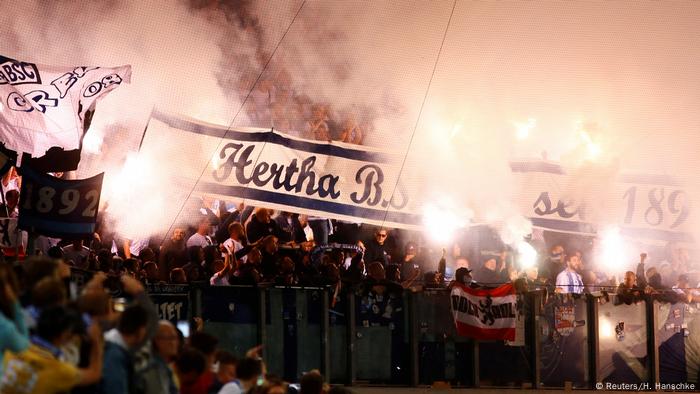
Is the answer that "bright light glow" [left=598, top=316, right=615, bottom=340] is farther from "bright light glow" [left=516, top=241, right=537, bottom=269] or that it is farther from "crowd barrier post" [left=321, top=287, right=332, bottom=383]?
"crowd barrier post" [left=321, top=287, right=332, bottom=383]

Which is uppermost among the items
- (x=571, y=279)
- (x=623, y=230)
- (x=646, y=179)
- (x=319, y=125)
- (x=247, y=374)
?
(x=319, y=125)

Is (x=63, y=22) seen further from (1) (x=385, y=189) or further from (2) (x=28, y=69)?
(1) (x=385, y=189)

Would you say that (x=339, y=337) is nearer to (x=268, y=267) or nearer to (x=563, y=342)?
(x=268, y=267)

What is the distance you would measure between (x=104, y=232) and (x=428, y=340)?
12.9 feet

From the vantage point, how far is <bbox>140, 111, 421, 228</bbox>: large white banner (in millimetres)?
15180

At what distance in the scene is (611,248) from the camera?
17.4 meters

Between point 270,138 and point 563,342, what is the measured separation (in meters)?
3.90

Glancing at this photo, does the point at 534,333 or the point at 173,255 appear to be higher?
the point at 173,255

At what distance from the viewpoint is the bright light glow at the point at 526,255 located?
53.3 ft

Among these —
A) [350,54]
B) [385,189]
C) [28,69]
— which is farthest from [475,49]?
[28,69]

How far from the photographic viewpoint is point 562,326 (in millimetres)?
14648

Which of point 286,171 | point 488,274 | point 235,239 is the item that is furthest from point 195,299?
point 488,274

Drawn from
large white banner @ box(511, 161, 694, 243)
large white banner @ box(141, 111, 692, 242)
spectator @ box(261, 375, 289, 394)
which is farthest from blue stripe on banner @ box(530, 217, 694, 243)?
spectator @ box(261, 375, 289, 394)

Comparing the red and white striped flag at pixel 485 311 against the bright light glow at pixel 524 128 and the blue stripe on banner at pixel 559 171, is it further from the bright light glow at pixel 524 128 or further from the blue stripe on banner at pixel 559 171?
the bright light glow at pixel 524 128
